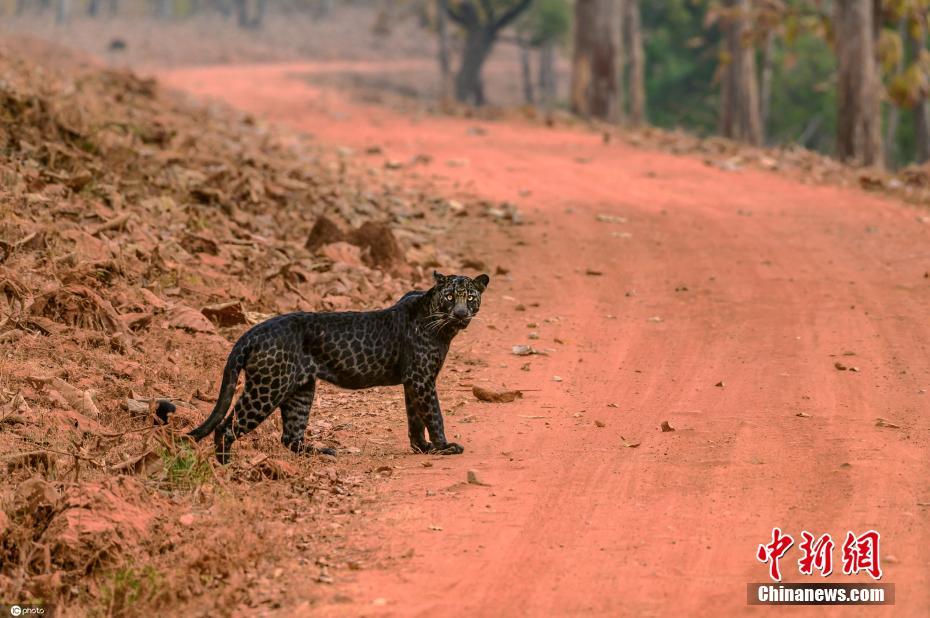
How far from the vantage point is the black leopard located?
801cm

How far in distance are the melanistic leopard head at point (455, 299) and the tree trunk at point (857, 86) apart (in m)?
15.7

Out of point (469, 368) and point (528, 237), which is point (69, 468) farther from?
point (528, 237)

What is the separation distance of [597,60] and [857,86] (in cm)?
646

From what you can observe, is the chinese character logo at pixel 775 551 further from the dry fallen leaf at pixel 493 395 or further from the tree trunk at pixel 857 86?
the tree trunk at pixel 857 86

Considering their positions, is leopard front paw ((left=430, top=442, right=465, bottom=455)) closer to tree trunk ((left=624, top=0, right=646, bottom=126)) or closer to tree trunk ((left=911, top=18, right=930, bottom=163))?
tree trunk ((left=911, top=18, right=930, bottom=163))

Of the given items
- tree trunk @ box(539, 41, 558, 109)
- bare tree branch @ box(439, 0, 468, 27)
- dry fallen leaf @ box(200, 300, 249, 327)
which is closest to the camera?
dry fallen leaf @ box(200, 300, 249, 327)

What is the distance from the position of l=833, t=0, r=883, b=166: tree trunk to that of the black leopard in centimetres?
1579

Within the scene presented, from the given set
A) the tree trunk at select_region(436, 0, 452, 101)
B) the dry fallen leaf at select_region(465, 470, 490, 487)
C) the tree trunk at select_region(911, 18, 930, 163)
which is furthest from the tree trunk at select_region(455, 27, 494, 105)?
the dry fallen leaf at select_region(465, 470, 490, 487)

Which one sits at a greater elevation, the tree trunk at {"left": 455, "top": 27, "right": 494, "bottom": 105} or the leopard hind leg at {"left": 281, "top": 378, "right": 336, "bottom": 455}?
the leopard hind leg at {"left": 281, "top": 378, "right": 336, "bottom": 455}

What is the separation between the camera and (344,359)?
829 centimetres

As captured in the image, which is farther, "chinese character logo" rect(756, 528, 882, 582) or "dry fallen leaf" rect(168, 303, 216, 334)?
"dry fallen leaf" rect(168, 303, 216, 334)

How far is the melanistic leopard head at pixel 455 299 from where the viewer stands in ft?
27.1

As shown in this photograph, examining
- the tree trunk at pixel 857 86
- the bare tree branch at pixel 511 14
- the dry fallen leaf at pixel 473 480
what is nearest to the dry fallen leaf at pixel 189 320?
the dry fallen leaf at pixel 473 480

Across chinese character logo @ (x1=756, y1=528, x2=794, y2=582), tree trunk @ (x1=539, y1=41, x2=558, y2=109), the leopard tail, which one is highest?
the leopard tail
